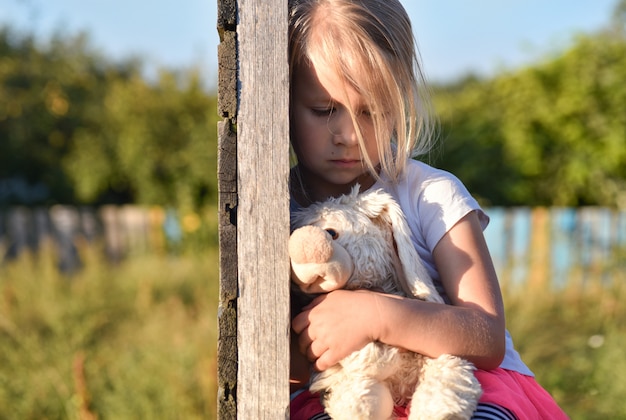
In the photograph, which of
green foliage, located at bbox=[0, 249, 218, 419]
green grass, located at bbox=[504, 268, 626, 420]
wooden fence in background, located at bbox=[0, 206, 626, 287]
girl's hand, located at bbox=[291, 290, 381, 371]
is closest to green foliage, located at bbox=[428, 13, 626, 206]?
wooden fence in background, located at bbox=[0, 206, 626, 287]

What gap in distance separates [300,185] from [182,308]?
411 centimetres

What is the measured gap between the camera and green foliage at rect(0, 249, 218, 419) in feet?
13.6

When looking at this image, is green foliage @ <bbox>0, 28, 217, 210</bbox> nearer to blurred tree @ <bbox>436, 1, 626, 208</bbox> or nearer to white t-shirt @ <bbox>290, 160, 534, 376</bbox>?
blurred tree @ <bbox>436, 1, 626, 208</bbox>

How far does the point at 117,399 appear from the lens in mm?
4152

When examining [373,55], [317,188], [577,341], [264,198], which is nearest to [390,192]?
[317,188]

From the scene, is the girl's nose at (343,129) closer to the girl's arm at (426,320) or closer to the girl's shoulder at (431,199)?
the girl's shoulder at (431,199)

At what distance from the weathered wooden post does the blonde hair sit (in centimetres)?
26

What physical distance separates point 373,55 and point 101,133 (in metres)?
8.40

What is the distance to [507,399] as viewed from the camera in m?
1.70

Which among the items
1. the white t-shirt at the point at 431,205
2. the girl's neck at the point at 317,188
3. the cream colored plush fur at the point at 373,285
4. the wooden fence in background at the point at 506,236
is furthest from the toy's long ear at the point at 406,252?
the wooden fence in background at the point at 506,236

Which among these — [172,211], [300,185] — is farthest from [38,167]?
[300,185]

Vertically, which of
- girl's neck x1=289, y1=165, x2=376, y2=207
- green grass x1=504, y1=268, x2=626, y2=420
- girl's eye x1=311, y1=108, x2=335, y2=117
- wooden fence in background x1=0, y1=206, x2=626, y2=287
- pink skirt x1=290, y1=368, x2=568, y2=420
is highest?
girl's eye x1=311, y1=108, x2=335, y2=117

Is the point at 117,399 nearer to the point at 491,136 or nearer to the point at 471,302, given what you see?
the point at 471,302

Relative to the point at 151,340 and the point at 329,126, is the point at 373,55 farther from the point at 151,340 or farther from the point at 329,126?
the point at 151,340
